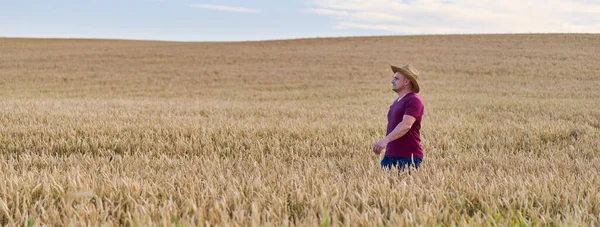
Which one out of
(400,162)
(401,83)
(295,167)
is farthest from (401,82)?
(295,167)

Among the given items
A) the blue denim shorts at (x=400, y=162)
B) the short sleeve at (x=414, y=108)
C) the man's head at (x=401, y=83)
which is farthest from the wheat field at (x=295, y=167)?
the man's head at (x=401, y=83)

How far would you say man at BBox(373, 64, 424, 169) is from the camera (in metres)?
4.25

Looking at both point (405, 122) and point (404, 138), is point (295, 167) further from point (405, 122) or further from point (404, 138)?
point (405, 122)

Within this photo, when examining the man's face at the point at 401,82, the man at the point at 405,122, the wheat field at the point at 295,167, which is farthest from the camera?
the man's face at the point at 401,82

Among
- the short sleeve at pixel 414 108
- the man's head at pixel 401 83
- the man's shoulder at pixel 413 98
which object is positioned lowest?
the short sleeve at pixel 414 108

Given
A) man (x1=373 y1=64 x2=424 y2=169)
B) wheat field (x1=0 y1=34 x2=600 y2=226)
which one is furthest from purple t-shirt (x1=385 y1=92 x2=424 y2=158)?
wheat field (x1=0 y1=34 x2=600 y2=226)

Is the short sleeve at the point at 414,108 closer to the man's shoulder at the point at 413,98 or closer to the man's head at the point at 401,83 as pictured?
the man's shoulder at the point at 413,98

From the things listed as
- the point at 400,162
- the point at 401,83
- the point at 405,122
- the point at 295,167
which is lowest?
the point at 295,167

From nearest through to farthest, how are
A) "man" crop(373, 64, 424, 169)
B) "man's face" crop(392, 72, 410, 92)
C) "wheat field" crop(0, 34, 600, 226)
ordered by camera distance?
"wheat field" crop(0, 34, 600, 226)
"man" crop(373, 64, 424, 169)
"man's face" crop(392, 72, 410, 92)

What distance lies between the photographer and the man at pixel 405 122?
13.9 ft

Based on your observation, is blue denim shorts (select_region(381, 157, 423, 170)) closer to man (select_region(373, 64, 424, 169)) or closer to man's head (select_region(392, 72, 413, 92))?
man (select_region(373, 64, 424, 169))

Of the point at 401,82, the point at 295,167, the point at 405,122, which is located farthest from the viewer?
the point at 295,167

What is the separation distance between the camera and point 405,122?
423 cm

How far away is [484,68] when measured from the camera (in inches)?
1235
